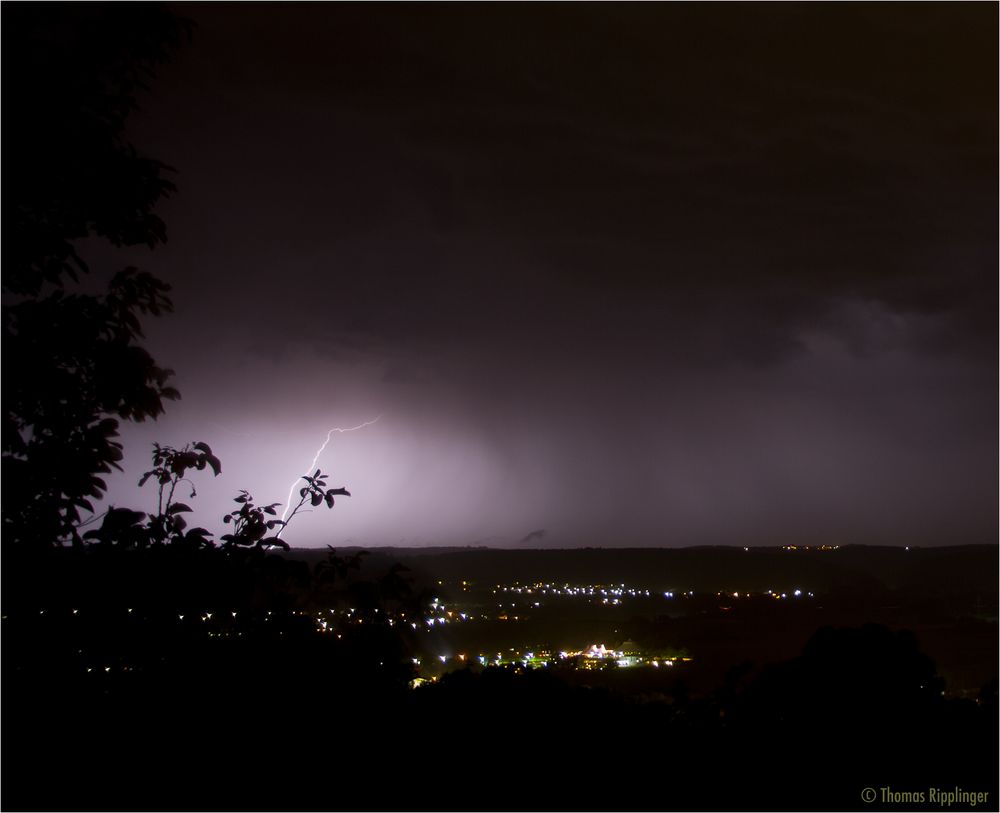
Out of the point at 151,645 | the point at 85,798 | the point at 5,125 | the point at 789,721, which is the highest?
the point at 5,125

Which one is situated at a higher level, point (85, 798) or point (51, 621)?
point (51, 621)

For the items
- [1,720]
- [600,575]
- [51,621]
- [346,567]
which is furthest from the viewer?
[600,575]

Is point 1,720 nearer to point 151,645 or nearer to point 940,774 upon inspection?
point 151,645

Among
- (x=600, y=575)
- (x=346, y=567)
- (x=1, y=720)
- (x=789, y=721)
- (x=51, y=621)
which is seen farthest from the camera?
(x=600, y=575)

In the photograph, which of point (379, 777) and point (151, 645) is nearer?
point (379, 777)

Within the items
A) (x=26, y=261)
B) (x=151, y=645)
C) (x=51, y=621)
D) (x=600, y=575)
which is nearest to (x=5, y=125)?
(x=26, y=261)

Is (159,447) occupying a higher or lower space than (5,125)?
lower

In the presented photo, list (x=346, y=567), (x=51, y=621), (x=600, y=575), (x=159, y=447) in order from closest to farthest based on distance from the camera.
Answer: (x=51, y=621)
(x=159, y=447)
(x=346, y=567)
(x=600, y=575)

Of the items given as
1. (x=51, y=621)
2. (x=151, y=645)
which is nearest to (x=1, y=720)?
(x=51, y=621)

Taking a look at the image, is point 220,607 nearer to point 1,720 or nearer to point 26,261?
point 1,720

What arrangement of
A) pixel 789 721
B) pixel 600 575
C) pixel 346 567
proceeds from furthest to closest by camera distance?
pixel 600 575
pixel 346 567
pixel 789 721
